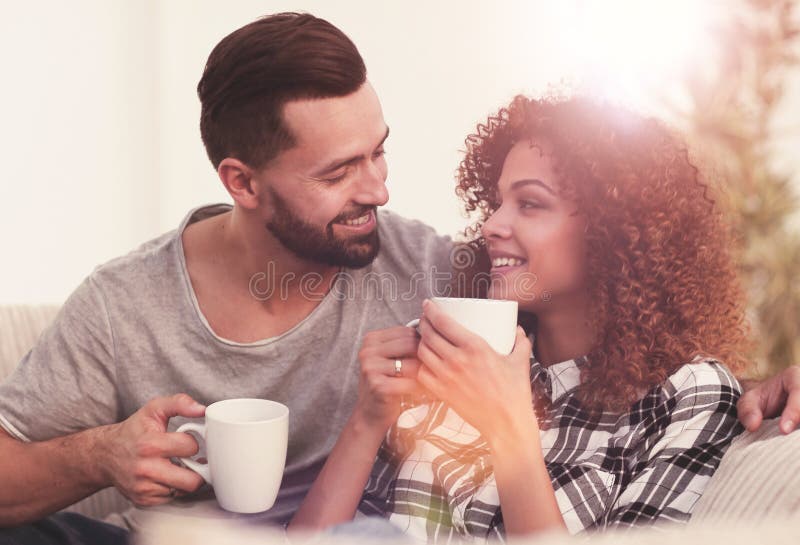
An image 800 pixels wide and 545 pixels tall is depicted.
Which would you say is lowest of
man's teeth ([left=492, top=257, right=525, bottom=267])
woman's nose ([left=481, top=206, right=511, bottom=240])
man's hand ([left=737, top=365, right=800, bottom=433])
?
man's hand ([left=737, top=365, right=800, bottom=433])

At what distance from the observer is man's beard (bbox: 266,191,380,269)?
1.27 meters

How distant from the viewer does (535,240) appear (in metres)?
1.05

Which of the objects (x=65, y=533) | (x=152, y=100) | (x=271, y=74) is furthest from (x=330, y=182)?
(x=152, y=100)

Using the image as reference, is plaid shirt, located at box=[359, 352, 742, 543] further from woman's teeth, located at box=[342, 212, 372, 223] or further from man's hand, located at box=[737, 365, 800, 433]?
woman's teeth, located at box=[342, 212, 372, 223]

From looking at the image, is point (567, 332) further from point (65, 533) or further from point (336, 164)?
point (65, 533)

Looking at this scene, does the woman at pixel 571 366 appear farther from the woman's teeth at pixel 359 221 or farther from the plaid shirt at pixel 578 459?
the woman's teeth at pixel 359 221

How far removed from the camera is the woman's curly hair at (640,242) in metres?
1.05

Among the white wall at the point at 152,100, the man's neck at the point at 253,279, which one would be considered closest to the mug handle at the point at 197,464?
the man's neck at the point at 253,279

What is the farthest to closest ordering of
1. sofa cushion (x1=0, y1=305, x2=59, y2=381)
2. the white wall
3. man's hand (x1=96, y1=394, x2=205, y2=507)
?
1. the white wall
2. sofa cushion (x1=0, y1=305, x2=59, y2=381)
3. man's hand (x1=96, y1=394, x2=205, y2=507)

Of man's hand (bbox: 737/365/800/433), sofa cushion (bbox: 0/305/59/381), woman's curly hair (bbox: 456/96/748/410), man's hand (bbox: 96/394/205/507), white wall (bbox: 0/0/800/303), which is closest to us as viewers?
man's hand (bbox: 737/365/800/433)

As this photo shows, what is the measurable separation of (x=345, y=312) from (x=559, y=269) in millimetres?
432

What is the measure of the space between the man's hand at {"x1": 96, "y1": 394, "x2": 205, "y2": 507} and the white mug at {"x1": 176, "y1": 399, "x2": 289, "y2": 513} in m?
0.02

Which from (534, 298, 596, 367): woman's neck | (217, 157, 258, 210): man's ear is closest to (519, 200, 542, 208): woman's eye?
(534, 298, 596, 367): woman's neck

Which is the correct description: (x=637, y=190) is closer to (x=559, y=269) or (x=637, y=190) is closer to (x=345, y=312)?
(x=559, y=269)
